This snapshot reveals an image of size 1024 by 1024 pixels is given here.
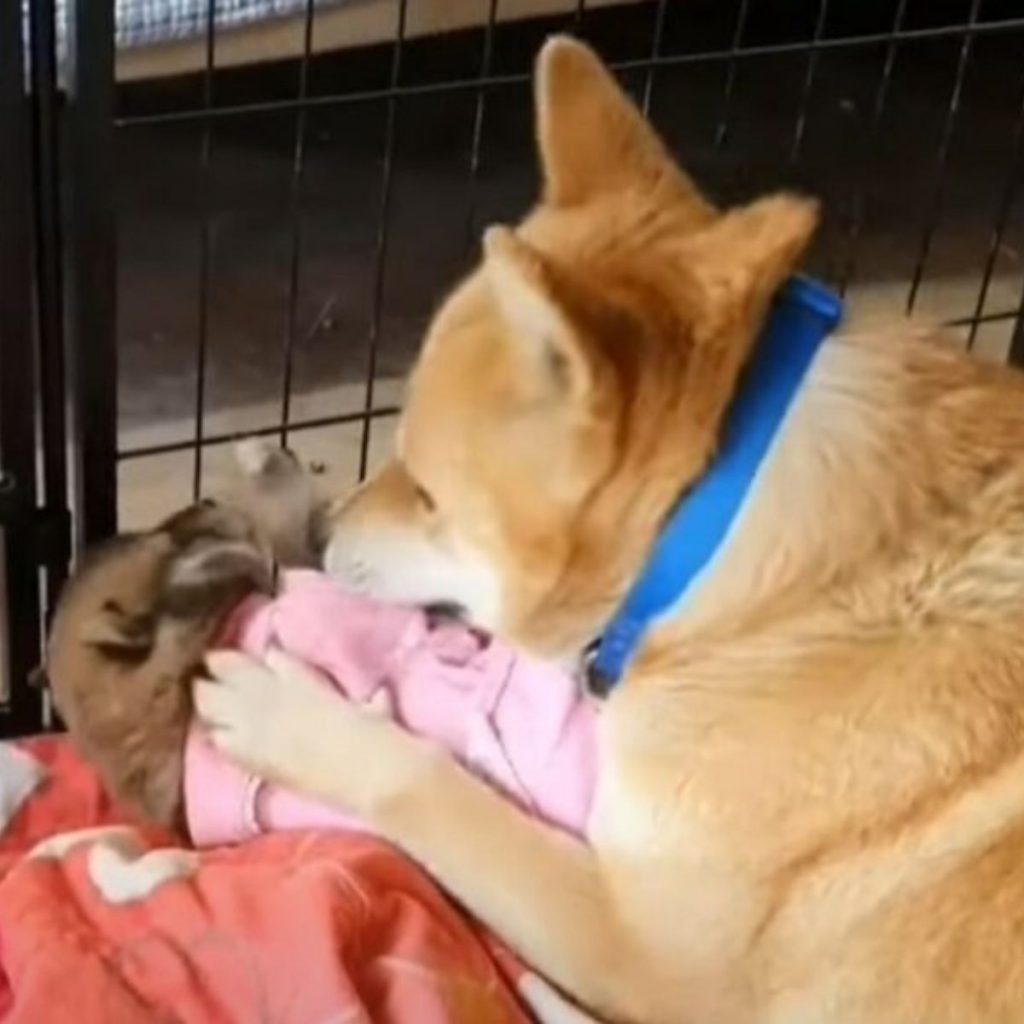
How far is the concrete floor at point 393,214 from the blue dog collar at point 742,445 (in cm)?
86

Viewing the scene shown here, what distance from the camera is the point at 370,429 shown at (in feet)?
8.10

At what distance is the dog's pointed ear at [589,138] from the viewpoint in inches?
66.9

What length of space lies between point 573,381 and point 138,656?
22.0 inches

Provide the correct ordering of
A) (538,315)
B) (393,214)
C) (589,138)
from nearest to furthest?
(538,315) → (589,138) → (393,214)

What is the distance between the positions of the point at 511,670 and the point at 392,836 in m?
0.16

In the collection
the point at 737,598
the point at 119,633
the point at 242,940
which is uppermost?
the point at 737,598

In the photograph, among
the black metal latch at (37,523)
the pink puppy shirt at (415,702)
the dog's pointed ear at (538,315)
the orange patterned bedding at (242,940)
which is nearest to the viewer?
the dog's pointed ear at (538,315)

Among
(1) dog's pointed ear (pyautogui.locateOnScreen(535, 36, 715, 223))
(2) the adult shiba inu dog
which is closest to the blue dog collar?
(2) the adult shiba inu dog

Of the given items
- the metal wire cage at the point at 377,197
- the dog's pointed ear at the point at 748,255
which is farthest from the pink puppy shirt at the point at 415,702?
the dog's pointed ear at the point at 748,255

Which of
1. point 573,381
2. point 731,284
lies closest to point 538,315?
point 573,381

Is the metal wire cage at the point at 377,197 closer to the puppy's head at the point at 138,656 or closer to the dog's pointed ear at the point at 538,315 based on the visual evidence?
the puppy's head at the point at 138,656

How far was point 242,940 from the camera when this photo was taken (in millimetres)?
1734

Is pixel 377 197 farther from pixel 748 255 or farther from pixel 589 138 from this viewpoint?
pixel 748 255

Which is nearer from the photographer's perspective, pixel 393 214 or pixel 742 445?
pixel 742 445
